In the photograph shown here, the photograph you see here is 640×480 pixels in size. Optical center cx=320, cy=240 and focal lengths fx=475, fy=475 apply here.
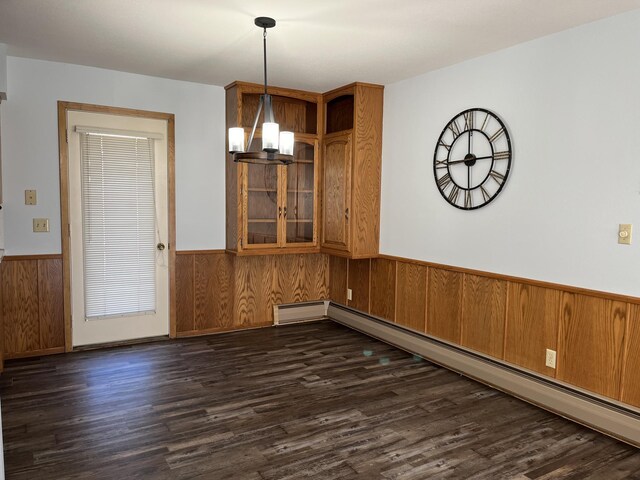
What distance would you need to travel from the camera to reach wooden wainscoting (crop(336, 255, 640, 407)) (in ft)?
9.16

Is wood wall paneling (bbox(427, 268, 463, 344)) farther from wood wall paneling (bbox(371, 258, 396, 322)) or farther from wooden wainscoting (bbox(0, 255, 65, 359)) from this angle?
wooden wainscoting (bbox(0, 255, 65, 359))

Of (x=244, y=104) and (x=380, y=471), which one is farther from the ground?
(x=244, y=104)

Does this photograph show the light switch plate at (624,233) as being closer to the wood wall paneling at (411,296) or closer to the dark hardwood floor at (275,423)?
the dark hardwood floor at (275,423)

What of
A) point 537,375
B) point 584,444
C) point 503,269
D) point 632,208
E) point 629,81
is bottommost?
point 584,444

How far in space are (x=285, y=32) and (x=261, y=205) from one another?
1878mm

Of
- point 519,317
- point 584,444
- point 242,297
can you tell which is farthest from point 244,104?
point 584,444

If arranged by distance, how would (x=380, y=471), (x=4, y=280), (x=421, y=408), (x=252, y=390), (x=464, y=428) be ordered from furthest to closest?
(x=4, y=280) → (x=252, y=390) → (x=421, y=408) → (x=464, y=428) → (x=380, y=471)

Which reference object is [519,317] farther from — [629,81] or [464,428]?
[629,81]

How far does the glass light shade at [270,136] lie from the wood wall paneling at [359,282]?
232 cm

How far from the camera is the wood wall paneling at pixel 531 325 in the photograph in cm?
315

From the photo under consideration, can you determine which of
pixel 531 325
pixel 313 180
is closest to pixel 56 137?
pixel 313 180

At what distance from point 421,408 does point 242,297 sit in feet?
7.88

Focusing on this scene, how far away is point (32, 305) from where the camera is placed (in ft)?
13.2

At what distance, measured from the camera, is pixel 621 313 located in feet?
9.09
